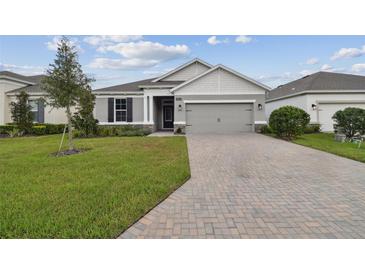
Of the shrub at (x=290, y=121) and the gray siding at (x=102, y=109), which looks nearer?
the shrub at (x=290, y=121)

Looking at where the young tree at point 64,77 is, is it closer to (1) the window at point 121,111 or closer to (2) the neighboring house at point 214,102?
(2) the neighboring house at point 214,102

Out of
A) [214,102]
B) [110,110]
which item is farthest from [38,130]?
[214,102]

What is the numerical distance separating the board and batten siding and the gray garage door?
4281 millimetres

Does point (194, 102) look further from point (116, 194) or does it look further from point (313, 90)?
point (116, 194)

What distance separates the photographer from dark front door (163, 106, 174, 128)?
21.9 metres

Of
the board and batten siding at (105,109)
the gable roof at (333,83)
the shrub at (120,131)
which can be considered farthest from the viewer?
the gable roof at (333,83)

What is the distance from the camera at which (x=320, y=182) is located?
5.52 meters

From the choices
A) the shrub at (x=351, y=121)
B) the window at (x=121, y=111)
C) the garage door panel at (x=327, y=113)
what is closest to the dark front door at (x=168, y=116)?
the window at (x=121, y=111)

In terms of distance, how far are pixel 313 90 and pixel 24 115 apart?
2377 cm

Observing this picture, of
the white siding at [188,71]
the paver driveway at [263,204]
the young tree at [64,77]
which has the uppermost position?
the white siding at [188,71]

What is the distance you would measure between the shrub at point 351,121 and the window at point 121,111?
15219mm

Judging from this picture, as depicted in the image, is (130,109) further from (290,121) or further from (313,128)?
(313,128)

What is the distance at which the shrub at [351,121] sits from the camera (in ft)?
41.7

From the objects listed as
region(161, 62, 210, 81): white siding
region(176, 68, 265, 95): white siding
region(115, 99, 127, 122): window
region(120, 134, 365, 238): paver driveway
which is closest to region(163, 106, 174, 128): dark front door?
region(161, 62, 210, 81): white siding
